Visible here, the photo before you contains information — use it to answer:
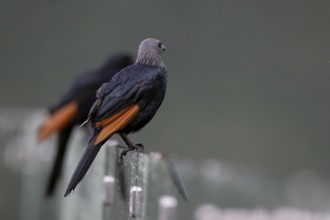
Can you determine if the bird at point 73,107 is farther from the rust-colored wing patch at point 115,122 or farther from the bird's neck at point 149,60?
the bird's neck at point 149,60

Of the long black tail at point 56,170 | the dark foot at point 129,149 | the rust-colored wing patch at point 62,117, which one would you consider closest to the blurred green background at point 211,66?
the rust-colored wing patch at point 62,117

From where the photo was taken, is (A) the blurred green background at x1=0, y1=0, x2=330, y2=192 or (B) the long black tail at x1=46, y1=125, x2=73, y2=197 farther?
(A) the blurred green background at x1=0, y1=0, x2=330, y2=192

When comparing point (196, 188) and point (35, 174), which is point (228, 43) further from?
point (196, 188)

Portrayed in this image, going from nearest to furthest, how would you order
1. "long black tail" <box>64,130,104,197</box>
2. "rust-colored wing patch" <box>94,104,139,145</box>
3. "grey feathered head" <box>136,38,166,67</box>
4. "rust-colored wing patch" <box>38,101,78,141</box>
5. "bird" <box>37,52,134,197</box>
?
"long black tail" <box>64,130,104,197</box>
"grey feathered head" <box>136,38,166,67</box>
"rust-colored wing patch" <box>94,104,139,145</box>
"bird" <box>37,52,134,197</box>
"rust-colored wing patch" <box>38,101,78,141</box>

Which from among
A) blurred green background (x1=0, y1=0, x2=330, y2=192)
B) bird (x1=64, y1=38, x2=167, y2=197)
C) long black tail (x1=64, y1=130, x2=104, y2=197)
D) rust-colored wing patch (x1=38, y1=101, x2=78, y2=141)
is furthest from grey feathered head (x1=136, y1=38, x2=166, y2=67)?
blurred green background (x1=0, y1=0, x2=330, y2=192)

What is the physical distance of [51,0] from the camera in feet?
57.3

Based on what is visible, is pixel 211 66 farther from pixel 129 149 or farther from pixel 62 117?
pixel 129 149

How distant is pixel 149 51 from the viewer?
3580 mm

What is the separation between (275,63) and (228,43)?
0.96 meters

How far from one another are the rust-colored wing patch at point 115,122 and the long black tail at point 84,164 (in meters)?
0.03

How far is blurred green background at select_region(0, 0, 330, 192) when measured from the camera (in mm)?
14273

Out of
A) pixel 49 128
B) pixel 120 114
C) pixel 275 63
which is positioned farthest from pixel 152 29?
pixel 120 114

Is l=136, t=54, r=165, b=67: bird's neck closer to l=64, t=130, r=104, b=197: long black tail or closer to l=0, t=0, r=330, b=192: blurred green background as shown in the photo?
l=64, t=130, r=104, b=197: long black tail

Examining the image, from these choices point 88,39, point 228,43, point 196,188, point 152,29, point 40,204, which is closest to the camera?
point 196,188
